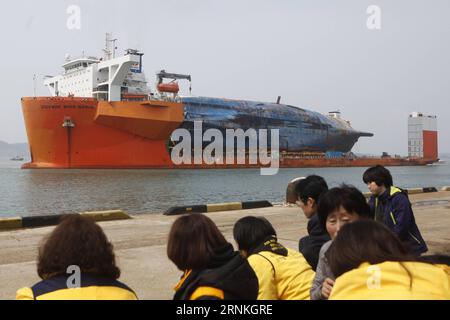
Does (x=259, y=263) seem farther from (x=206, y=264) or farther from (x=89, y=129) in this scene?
(x=89, y=129)

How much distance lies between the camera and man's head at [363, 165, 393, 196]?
3.81 metres

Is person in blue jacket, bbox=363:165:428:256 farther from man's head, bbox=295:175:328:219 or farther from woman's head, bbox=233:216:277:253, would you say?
woman's head, bbox=233:216:277:253

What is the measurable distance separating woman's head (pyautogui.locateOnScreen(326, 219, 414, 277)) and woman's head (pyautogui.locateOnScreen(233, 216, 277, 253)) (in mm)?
886

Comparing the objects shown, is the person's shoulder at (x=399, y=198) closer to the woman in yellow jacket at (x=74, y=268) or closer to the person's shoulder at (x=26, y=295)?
the woman in yellow jacket at (x=74, y=268)

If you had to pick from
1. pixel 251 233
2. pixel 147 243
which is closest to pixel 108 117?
pixel 147 243

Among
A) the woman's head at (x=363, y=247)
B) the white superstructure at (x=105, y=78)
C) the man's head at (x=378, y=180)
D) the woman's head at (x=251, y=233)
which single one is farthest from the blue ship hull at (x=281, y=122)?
the woman's head at (x=363, y=247)

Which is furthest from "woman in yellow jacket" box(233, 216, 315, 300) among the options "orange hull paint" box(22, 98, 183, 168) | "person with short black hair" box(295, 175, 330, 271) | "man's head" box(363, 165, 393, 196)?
"orange hull paint" box(22, 98, 183, 168)

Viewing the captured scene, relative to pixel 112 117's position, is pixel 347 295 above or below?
below

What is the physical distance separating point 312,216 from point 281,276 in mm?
738

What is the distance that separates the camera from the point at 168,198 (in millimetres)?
19438

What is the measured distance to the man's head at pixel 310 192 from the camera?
3107mm
